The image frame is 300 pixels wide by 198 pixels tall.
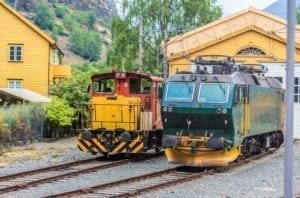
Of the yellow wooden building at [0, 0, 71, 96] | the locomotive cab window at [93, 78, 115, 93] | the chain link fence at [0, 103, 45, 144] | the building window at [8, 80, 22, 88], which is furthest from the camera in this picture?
the building window at [8, 80, 22, 88]

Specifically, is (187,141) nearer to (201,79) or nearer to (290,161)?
(201,79)

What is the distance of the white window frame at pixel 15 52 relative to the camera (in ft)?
161

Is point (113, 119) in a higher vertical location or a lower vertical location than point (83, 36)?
lower

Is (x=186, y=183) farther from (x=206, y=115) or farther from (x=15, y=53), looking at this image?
(x=15, y=53)

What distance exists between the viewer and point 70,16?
166 meters

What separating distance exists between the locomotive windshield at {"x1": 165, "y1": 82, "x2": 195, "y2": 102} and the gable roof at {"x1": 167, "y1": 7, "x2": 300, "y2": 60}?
15123 millimetres

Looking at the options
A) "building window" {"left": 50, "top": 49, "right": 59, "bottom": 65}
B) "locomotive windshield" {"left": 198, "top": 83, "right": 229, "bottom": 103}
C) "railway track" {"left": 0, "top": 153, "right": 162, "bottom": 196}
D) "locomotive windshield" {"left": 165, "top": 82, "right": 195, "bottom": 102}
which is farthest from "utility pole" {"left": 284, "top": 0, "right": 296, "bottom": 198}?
"building window" {"left": 50, "top": 49, "right": 59, "bottom": 65}

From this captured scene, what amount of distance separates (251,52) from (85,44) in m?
120

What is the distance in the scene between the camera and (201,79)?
1944 centimetres

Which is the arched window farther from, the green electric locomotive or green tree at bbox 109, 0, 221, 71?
green tree at bbox 109, 0, 221, 71

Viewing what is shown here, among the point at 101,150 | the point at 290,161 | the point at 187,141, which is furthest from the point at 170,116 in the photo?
the point at 290,161

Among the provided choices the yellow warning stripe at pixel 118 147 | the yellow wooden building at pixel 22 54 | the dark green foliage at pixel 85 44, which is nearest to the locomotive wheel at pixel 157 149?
the yellow warning stripe at pixel 118 147

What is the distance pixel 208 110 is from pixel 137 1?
35.7 meters

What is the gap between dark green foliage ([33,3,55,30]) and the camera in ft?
486
